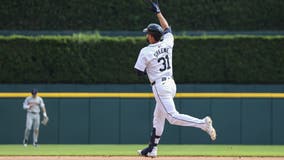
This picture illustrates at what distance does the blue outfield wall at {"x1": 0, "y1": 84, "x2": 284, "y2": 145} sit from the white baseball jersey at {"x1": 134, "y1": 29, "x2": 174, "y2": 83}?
33.8ft

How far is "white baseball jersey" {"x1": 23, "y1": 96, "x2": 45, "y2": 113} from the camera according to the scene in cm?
2069

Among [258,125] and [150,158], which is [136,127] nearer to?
[258,125]

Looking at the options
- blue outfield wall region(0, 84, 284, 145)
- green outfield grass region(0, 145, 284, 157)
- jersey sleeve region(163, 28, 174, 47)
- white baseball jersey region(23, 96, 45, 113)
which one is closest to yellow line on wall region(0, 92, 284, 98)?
blue outfield wall region(0, 84, 284, 145)

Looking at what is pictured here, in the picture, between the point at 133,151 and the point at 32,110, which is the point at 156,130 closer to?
the point at 133,151

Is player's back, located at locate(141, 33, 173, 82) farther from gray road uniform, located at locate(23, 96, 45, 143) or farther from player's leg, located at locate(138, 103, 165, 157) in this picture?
gray road uniform, located at locate(23, 96, 45, 143)

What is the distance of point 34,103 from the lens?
20.7 m

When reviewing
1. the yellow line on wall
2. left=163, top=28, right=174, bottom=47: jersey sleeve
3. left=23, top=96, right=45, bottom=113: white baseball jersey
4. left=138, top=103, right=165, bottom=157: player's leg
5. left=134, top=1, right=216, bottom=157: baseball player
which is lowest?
left=138, top=103, right=165, bottom=157: player's leg

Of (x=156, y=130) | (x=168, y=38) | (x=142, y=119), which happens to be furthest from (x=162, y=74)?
(x=142, y=119)

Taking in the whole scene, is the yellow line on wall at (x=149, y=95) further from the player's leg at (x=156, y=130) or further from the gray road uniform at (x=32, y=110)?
the player's leg at (x=156, y=130)

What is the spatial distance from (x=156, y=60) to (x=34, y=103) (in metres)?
9.89

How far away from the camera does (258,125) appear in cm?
2198

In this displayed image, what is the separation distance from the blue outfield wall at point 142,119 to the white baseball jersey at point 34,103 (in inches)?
55.5

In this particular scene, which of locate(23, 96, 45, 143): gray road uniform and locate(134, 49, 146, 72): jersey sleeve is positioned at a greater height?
→ locate(23, 96, 45, 143): gray road uniform

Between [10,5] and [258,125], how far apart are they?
9.70 metres
